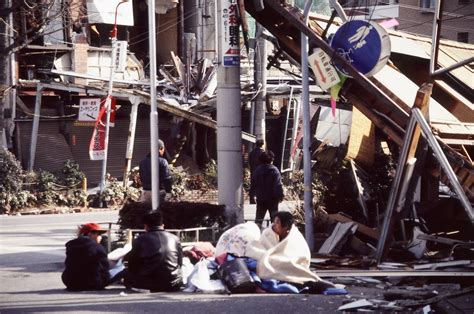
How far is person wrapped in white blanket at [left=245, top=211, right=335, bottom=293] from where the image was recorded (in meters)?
11.6

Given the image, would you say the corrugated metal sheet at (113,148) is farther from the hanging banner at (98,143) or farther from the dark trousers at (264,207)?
the dark trousers at (264,207)

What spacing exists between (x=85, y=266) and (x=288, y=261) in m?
2.72

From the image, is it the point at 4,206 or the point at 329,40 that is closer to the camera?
the point at 329,40

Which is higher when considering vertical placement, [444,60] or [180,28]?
[180,28]

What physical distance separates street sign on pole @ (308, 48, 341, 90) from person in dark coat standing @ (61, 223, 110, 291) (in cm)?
521

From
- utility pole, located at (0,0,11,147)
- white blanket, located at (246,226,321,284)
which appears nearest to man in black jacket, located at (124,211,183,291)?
white blanket, located at (246,226,321,284)

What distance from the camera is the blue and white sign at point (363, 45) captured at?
45.8 ft

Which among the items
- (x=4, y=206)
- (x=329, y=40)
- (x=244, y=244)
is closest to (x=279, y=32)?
(x=329, y=40)

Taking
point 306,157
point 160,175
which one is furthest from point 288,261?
point 160,175

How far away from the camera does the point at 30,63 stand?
33688 millimetres

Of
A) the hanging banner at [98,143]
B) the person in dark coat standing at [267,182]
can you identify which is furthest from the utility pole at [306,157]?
the hanging banner at [98,143]

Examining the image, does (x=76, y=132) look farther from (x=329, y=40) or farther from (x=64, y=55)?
(x=329, y=40)

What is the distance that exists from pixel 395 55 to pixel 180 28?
840 inches

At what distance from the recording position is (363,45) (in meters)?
14.3
